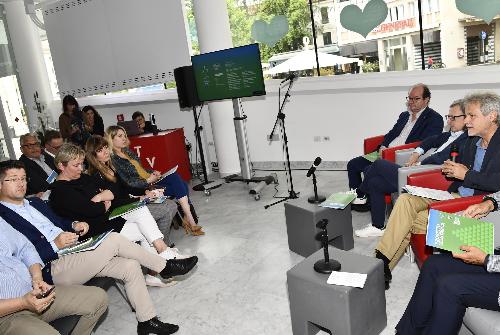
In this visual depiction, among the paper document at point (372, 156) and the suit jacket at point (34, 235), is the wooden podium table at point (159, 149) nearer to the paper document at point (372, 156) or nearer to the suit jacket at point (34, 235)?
the paper document at point (372, 156)

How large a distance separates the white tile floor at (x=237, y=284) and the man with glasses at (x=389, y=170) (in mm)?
179

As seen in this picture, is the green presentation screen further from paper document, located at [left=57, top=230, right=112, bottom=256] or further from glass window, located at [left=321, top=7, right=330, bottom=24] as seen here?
paper document, located at [left=57, top=230, right=112, bottom=256]

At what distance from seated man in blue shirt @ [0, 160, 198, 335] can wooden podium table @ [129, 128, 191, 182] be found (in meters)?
3.55

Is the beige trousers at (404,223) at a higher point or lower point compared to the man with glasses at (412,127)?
lower

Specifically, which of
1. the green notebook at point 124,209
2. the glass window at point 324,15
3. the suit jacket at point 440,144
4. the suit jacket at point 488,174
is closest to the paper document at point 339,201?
the suit jacket at point 440,144

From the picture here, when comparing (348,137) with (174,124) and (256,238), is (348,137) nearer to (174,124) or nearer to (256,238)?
(256,238)

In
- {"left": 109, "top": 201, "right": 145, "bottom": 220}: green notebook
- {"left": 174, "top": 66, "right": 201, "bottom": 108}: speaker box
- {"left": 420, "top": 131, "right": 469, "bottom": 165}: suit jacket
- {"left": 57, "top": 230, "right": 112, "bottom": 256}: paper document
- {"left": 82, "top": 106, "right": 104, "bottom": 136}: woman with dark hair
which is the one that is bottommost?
{"left": 57, "top": 230, "right": 112, "bottom": 256}: paper document

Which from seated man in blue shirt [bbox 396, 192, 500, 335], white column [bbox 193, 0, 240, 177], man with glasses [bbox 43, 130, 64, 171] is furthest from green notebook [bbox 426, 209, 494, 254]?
white column [bbox 193, 0, 240, 177]

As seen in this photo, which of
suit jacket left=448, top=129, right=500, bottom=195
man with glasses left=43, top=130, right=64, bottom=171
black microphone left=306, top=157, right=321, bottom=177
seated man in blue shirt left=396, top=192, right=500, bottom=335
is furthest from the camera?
man with glasses left=43, top=130, right=64, bottom=171

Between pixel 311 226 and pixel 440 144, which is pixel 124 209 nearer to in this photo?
pixel 311 226

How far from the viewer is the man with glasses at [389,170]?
388 centimetres

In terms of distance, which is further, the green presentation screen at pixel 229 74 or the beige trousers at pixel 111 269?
the green presentation screen at pixel 229 74

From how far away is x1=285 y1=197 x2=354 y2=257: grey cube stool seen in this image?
3754 millimetres

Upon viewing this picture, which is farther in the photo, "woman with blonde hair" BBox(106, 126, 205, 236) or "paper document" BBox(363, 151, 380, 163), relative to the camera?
"paper document" BBox(363, 151, 380, 163)
